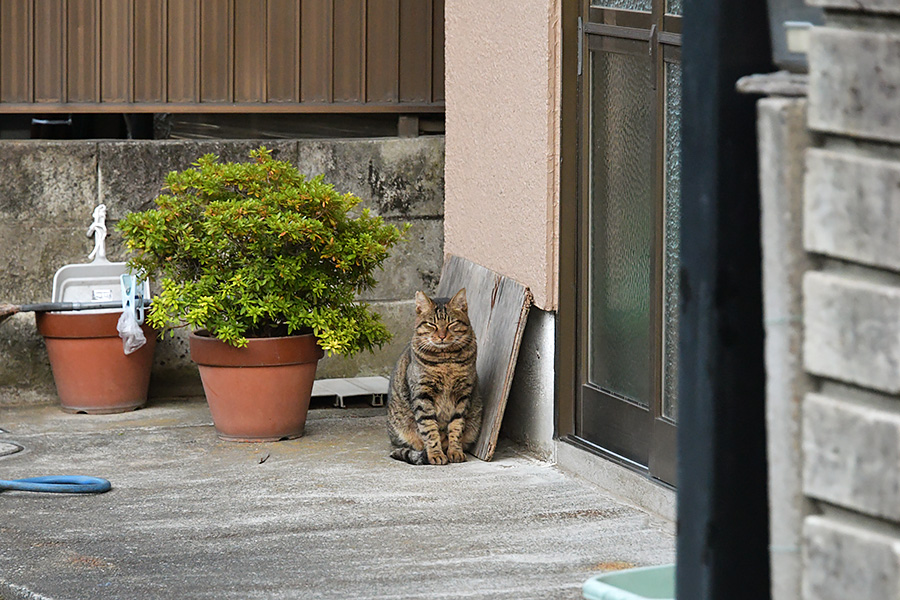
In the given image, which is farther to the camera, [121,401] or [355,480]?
[121,401]

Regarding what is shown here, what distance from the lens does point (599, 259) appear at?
5051mm

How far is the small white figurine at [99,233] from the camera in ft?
21.0

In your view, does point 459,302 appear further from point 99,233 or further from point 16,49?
point 16,49

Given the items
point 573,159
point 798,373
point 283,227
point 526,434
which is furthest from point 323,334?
point 798,373

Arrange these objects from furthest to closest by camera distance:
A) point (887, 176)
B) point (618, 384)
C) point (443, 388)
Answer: point (443, 388) → point (618, 384) → point (887, 176)

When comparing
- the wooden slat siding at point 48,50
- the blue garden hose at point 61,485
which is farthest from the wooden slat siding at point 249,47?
the blue garden hose at point 61,485

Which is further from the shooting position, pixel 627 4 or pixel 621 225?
pixel 621 225

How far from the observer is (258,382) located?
5609 mm

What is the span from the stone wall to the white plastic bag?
1.62ft

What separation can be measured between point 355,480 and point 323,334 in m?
0.78

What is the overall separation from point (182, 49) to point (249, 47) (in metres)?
0.34

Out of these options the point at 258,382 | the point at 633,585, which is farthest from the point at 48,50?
the point at 633,585

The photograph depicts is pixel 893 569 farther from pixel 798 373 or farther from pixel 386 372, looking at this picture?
pixel 386 372

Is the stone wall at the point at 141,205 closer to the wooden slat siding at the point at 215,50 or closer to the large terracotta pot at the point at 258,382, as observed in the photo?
the wooden slat siding at the point at 215,50
